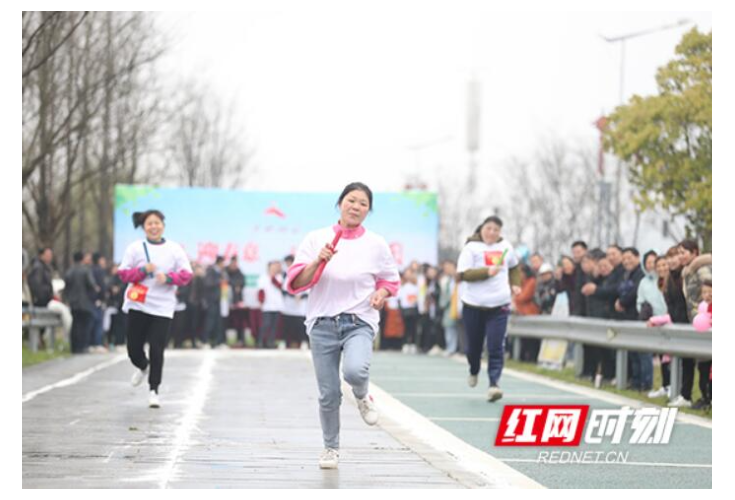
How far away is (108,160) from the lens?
47.6 m

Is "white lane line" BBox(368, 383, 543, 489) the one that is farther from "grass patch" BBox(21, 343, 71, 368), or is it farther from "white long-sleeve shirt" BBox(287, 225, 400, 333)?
"grass patch" BBox(21, 343, 71, 368)

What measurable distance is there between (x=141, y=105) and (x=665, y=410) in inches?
1248

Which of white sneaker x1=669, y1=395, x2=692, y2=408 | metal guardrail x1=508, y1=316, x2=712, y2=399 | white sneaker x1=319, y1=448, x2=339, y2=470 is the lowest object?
white sneaker x1=669, y1=395, x2=692, y2=408

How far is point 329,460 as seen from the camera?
35.8ft

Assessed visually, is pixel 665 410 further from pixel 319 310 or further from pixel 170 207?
pixel 170 207

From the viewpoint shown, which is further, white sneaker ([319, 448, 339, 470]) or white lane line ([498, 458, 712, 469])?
white lane line ([498, 458, 712, 469])

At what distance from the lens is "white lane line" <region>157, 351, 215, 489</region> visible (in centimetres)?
1038

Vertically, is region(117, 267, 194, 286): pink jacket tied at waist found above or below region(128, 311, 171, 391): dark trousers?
above

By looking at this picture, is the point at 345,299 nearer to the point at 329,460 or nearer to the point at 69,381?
the point at 329,460

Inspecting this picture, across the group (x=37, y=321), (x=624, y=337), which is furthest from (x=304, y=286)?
(x=37, y=321)

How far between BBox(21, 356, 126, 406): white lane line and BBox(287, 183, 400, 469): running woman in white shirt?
6587 mm

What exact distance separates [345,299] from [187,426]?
11.6 ft

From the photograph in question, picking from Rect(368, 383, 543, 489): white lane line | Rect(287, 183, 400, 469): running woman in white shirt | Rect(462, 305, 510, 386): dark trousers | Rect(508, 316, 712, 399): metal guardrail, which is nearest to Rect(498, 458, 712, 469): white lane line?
Rect(368, 383, 543, 489): white lane line

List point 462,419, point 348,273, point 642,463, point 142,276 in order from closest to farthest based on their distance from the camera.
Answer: point 348,273 → point 642,463 → point 462,419 → point 142,276
